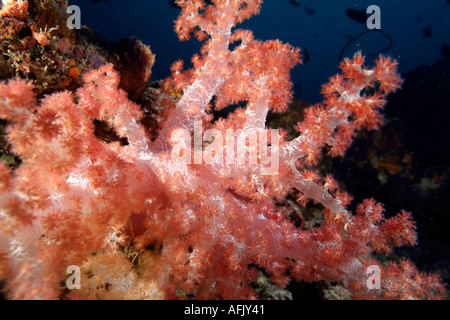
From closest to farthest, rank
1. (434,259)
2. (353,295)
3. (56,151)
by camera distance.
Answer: (56,151) → (353,295) → (434,259)

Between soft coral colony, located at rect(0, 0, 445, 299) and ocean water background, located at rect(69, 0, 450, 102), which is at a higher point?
ocean water background, located at rect(69, 0, 450, 102)

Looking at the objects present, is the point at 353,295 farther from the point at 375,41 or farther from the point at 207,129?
the point at 375,41

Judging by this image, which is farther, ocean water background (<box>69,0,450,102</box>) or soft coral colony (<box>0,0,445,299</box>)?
ocean water background (<box>69,0,450,102</box>)

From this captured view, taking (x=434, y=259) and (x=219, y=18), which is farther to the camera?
(x=434, y=259)

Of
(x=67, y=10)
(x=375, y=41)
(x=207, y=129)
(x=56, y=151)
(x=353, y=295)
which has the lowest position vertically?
(x=353, y=295)

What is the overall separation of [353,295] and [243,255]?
4.77 ft

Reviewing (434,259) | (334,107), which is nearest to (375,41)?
(434,259)

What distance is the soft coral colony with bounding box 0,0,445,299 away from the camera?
5.88ft

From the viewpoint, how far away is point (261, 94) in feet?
7.61

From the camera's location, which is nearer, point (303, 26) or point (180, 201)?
point (180, 201)

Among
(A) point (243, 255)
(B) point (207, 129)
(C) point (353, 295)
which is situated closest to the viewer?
(A) point (243, 255)

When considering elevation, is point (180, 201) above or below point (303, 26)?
below

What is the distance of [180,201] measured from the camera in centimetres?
246

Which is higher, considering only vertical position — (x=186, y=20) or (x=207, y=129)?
(x=186, y=20)
